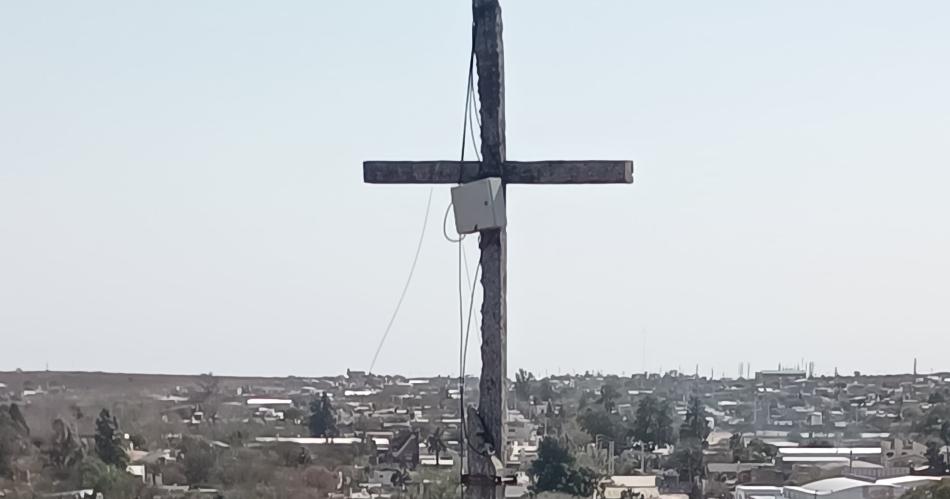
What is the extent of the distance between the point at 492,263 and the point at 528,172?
332 millimetres

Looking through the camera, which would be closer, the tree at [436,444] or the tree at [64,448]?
the tree at [436,444]

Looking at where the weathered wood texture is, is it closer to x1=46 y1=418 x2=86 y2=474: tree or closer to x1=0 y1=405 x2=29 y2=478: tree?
x1=46 y1=418 x2=86 y2=474: tree

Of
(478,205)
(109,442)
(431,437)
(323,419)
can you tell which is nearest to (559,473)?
(431,437)

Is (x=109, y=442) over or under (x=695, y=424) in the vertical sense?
under

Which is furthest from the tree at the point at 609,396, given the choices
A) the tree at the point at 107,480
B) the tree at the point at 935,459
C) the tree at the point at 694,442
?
the tree at the point at 107,480

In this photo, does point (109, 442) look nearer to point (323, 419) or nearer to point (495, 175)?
point (323, 419)

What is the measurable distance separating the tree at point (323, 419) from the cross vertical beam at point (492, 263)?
1788 centimetres

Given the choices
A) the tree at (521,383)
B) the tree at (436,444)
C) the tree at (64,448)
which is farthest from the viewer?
the tree at (64,448)

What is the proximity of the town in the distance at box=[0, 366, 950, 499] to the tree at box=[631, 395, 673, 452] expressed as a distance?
3cm

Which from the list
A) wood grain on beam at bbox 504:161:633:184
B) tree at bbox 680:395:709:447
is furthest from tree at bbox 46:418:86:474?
wood grain on beam at bbox 504:161:633:184

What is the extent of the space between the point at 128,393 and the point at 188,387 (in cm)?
221

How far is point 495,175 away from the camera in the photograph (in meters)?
5.46

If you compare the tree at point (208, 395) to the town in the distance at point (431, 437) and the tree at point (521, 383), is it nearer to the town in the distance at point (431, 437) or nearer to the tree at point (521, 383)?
the town in the distance at point (431, 437)

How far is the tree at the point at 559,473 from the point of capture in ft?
42.5
